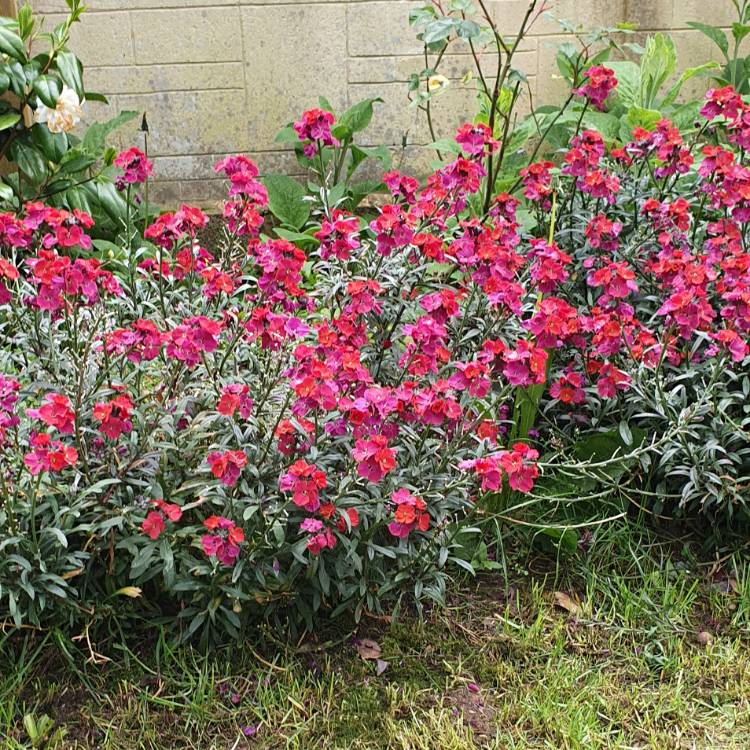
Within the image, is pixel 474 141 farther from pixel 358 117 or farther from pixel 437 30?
pixel 358 117

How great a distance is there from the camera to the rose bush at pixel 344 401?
1.88 meters

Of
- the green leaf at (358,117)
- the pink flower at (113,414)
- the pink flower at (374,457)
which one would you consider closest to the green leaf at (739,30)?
the green leaf at (358,117)

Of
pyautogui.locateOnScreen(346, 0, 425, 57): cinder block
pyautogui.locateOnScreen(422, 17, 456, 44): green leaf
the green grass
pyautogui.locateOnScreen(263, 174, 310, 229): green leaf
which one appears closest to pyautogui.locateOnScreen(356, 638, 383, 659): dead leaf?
the green grass

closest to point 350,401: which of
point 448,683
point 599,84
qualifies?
point 448,683

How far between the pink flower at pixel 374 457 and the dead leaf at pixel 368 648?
0.54 metres

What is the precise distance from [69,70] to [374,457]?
274 centimetres

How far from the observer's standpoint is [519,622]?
88.3 inches

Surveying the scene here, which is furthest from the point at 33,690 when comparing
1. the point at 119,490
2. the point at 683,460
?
the point at 683,460

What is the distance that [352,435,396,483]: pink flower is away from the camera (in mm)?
1755

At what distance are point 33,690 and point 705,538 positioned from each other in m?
1.77

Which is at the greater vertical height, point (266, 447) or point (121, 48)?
point (121, 48)

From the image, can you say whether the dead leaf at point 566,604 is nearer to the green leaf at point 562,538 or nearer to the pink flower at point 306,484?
Answer: the green leaf at point 562,538

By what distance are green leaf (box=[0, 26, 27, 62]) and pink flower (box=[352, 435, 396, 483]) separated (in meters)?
2.74

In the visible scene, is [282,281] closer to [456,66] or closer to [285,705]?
[285,705]
